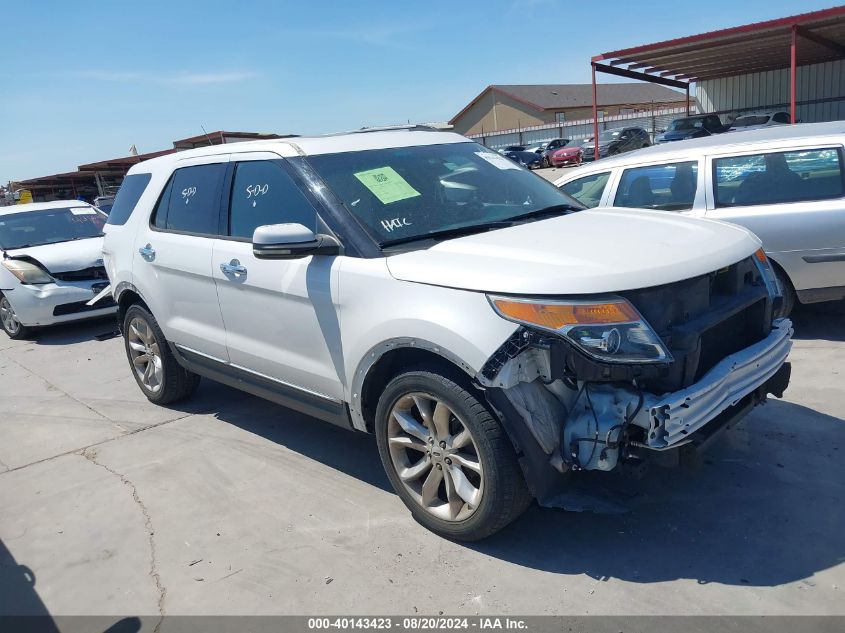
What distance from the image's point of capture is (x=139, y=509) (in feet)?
13.1

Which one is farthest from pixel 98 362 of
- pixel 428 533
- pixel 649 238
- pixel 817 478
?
pixel 817 478

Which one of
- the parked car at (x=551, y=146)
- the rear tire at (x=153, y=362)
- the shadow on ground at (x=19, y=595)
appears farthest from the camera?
the parked car at (x=551, y=146)

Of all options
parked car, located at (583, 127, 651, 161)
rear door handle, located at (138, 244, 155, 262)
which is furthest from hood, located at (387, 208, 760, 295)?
parked car, located at (583, 127, 651, 161)

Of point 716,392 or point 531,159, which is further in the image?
point 531,159

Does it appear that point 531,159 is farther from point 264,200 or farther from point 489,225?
point 489,225

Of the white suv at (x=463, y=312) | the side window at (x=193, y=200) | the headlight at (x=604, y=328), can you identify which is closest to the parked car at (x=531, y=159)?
the side window at (x=193, y=200)

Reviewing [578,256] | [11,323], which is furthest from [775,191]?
[11,323]

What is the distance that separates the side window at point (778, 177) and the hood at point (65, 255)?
697 cm

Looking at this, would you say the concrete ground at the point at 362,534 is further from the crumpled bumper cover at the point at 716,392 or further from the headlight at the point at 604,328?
the headlight at the point at 604,328

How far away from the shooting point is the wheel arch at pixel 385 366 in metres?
3.04

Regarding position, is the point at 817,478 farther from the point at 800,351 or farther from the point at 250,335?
the point at 250,335

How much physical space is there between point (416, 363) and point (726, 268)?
1.50 meters

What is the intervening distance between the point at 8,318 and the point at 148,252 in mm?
5013

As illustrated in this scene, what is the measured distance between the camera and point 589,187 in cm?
653
